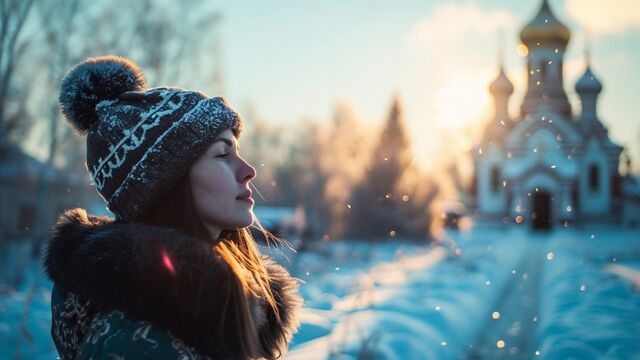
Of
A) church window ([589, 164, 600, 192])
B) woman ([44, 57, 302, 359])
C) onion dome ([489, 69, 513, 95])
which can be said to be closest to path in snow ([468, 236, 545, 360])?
woman ([44, 57, 302, 359])

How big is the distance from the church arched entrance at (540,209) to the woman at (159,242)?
32.6m

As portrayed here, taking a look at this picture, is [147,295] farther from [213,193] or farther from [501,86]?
[501,86]

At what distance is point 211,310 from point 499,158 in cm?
3485

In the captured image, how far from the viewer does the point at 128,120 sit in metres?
1.56

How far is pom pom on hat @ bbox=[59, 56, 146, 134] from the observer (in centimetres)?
176

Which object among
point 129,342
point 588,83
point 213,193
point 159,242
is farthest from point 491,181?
point 129,342

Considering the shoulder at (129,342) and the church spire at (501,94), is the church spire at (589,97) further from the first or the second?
the shoulder at (129,342)

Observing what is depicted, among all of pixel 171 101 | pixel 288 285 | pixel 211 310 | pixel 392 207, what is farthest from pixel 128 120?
pixel 392 207

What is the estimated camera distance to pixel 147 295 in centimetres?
133

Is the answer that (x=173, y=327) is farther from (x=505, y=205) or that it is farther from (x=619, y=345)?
(x=505, y=205)

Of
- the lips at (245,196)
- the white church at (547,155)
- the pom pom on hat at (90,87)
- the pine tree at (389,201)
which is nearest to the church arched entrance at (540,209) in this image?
the white church at (547,155)

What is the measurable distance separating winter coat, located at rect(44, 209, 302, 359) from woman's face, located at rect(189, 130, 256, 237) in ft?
0.61

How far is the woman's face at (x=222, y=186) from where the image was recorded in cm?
160

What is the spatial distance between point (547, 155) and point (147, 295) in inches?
1333
